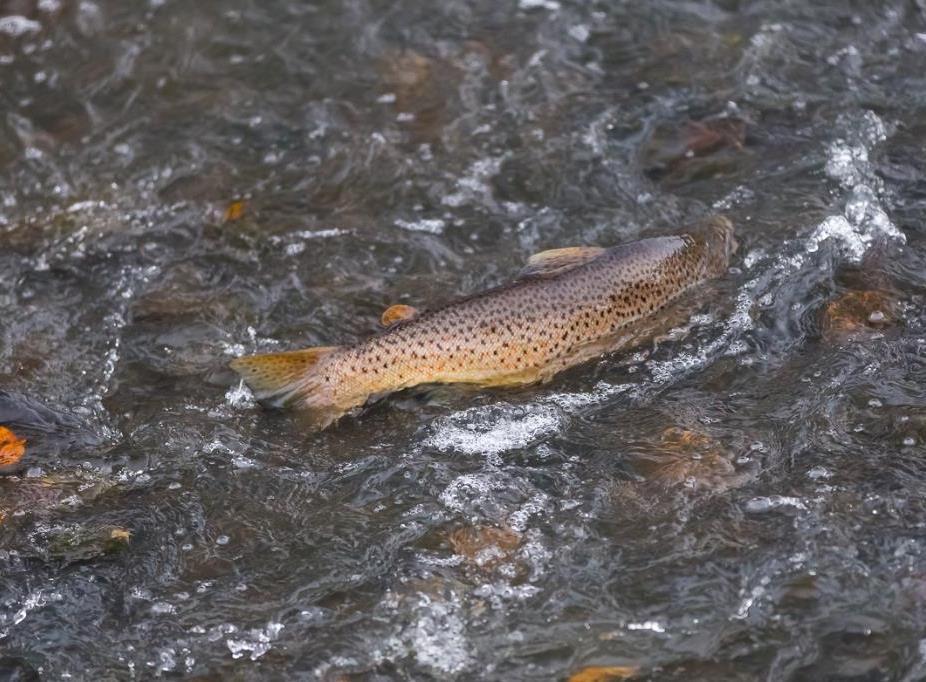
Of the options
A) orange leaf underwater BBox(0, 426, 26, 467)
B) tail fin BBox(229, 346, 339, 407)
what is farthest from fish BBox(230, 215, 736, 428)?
orange leaf underwater BBox(0, 426, 26, 467)

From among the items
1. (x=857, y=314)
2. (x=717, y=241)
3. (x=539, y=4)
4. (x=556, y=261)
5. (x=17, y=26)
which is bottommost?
(x=857, y=314)

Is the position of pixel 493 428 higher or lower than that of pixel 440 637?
higher

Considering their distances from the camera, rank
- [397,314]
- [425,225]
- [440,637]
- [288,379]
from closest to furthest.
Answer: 1. [440,637]
2. [288,379]
3. [397,314]
4. [425,225]

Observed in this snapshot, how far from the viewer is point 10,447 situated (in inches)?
209

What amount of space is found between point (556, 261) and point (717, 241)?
36.1 inches

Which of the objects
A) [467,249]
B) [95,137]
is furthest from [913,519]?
[95,137]

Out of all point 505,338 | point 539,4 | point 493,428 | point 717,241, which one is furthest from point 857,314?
point 539,4

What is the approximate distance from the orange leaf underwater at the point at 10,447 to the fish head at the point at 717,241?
3199 millimetres

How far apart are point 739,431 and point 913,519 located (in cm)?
80

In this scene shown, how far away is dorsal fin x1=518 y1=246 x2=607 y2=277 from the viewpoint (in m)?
5.55

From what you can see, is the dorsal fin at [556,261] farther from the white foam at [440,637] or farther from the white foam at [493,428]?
the white foam at [440,637]

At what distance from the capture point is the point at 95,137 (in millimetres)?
7969

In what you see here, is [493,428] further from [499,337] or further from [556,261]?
[556,261]

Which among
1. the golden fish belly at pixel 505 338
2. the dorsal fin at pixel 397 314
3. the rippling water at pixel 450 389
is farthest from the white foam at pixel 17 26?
the golden fish belly at pixel 505 338
